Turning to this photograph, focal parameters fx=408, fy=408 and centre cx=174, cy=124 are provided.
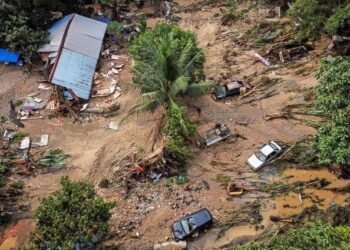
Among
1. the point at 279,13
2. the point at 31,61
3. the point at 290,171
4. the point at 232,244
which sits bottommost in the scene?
the point at 232,244

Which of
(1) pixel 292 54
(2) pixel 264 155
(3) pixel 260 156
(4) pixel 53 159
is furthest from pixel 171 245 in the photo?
(1) pixel 292 54

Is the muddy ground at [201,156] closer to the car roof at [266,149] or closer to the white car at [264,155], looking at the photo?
the white car at [264,155]

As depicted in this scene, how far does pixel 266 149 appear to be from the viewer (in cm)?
2522

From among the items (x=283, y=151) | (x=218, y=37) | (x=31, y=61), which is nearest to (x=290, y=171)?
(x=283, y=151)

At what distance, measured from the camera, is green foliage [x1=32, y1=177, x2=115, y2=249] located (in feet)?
60.2

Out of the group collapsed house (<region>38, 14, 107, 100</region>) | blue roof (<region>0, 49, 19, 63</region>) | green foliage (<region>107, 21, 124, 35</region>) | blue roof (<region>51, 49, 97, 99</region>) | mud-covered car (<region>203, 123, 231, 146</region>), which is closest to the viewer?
mud-covered car (<region>203, 123, 231, 146</region>)

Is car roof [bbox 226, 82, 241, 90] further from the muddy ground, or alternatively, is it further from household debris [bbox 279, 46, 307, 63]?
household debris [bbox 279, 46, 307, 63]

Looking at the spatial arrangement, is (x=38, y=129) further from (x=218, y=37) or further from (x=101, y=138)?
(x=218, y=37)

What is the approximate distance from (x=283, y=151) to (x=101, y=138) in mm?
11902

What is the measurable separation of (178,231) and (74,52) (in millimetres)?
16155

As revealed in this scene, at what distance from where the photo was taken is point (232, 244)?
22.0 m

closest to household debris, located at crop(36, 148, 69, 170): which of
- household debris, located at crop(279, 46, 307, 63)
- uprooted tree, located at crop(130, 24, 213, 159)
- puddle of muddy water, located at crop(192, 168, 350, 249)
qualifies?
uprooted tree, located at crop(130, 24, 213, 159)

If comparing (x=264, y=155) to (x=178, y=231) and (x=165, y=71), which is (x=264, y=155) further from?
(x=165, y=71)

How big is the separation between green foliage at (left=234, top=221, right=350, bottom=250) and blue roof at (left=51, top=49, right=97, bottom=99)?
17384mm
